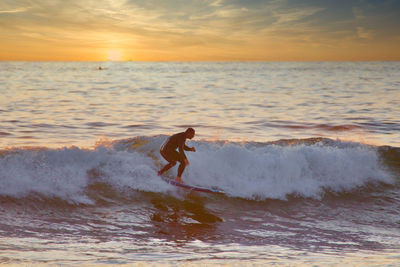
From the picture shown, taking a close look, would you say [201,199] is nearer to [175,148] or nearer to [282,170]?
[175,148]

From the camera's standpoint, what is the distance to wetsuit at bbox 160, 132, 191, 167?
1045cm

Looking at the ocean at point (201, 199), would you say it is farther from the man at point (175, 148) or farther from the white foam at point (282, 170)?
the man at point (175, 148)

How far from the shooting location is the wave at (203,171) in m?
11.1

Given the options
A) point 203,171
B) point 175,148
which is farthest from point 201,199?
point 175,148

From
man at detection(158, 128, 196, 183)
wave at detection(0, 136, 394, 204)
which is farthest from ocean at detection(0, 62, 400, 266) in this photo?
man at detection(158, 128, 196, 183)

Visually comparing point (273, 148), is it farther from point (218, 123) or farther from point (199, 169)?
point (218, 123)

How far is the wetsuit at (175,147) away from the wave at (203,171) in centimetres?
117

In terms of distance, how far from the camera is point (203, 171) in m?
12.6

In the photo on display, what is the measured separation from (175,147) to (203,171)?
7.68 ft

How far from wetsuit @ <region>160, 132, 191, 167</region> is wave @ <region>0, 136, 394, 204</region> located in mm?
1173

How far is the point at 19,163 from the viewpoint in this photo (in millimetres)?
11641

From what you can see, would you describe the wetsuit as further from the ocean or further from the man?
the ocean

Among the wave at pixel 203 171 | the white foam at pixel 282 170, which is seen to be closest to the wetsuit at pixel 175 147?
the wave at pixel 203 171

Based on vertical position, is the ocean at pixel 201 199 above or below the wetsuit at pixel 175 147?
below
